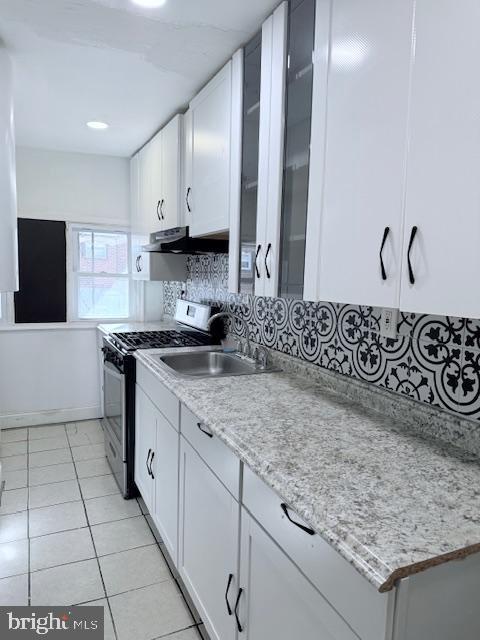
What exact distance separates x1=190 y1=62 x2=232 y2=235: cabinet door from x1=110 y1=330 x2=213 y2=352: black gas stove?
2.34 feet

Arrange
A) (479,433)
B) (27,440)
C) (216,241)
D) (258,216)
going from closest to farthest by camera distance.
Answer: (479,433) < (258,216) < (216,241) < (27,440)

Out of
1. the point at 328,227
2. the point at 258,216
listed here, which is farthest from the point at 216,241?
the point at 328,227

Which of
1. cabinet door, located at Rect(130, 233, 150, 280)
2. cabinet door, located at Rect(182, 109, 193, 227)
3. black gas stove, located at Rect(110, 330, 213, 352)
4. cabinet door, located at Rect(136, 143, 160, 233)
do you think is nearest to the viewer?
cabinet door, located at Rect(182, 109, 193, 227)

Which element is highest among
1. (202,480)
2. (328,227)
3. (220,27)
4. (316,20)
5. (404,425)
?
(220,27)

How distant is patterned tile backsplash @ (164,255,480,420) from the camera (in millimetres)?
1202

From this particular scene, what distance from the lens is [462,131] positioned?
2.90 feet

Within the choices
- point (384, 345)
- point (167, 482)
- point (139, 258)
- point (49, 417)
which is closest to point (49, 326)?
point (49, 417)

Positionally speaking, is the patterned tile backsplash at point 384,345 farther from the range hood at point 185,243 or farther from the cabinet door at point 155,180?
the cabinet door at point 155,180

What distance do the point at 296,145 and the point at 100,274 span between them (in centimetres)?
291

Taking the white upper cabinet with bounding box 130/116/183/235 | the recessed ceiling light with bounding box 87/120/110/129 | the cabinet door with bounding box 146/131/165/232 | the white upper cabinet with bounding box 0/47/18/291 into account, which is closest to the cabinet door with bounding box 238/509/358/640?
the white upper cabinet with bounding box 0/47/18/291

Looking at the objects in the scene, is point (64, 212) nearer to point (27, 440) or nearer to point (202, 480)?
point (27, 440)

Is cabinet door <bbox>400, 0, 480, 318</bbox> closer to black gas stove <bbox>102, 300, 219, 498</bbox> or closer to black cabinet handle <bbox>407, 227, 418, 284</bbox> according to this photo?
black cabinet handle <bbox>407, 227, 418, 284</bbox>

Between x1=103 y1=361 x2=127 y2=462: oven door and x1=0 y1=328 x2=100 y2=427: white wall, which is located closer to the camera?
x1=103 y1=361 x2=127 y2=462: oven door

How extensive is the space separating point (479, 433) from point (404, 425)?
24cm
